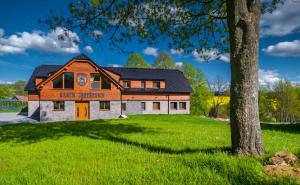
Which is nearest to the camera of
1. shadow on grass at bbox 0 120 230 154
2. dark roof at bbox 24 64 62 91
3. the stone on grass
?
the stone on grass

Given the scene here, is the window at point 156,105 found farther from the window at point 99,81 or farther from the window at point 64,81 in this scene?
the window at point 64,81

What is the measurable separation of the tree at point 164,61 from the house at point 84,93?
25.4 metres

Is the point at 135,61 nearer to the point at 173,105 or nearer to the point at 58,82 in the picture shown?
the point at 173,105

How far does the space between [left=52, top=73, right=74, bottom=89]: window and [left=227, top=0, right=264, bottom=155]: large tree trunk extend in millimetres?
33196

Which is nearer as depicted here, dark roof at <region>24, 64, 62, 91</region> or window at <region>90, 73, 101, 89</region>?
window at <region>90, 73, 101, 89</region>

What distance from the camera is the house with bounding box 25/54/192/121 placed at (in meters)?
37.0

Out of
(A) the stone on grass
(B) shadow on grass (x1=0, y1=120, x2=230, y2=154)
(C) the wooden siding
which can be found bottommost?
(B) shadow on grass (x1=0, y1=120, x2=230, y2=154)

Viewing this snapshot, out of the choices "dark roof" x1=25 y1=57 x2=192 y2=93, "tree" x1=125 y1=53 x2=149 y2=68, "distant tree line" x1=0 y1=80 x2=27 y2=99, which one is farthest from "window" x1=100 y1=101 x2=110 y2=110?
"distant tree line" x1=0 y1=80 x2=27 y2=99

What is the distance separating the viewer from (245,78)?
698 cm

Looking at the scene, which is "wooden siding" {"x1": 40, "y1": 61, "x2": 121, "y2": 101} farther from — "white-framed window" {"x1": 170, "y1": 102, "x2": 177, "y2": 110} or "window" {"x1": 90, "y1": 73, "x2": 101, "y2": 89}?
"white-framed window" {"x1": 170, "y1": 102, "x2": 177, "y2": 110}

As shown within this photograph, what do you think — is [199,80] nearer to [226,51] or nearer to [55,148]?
Result: [226,51]

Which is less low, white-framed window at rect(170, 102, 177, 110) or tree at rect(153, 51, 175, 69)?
tree at rect(153, 51, 175, 69)

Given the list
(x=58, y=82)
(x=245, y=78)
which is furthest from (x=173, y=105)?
(x=245, y=78)

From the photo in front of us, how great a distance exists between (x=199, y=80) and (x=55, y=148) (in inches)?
2393
